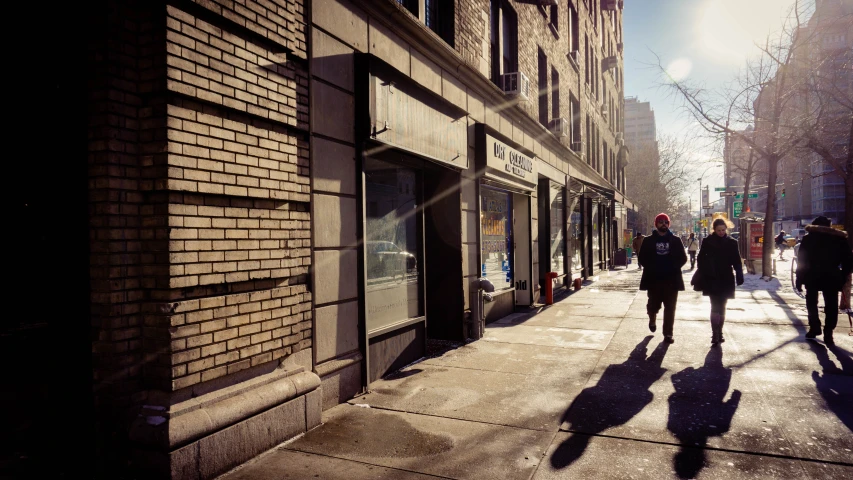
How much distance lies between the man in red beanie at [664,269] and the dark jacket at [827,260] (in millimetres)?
1689

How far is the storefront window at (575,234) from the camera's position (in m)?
16.8

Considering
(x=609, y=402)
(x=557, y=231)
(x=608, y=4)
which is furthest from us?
(x=608, y=4)

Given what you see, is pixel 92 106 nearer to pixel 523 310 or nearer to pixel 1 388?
pixel 1 388

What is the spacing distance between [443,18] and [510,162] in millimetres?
3202

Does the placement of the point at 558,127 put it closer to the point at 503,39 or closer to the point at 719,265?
the point at 503,39

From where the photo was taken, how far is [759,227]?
2141cm

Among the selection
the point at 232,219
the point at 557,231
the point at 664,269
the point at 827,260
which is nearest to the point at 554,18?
the point at 557,231

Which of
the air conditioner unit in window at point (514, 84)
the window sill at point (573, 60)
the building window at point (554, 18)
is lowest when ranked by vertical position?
the air conditioner unit in window at point (514, 84)

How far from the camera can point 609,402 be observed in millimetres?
4914

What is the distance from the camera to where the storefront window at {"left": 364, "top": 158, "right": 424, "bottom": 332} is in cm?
609

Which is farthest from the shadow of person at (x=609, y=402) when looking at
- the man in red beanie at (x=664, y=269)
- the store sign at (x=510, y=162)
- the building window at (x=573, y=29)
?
the building window at (x=573, y=29)

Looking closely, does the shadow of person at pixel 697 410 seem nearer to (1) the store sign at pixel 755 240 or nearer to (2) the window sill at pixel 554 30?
(2) the window sill at pixel 554 30

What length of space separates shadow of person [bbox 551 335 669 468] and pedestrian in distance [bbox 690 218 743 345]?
134 centimetres

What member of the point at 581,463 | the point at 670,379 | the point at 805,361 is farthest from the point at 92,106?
the point at 805,361
